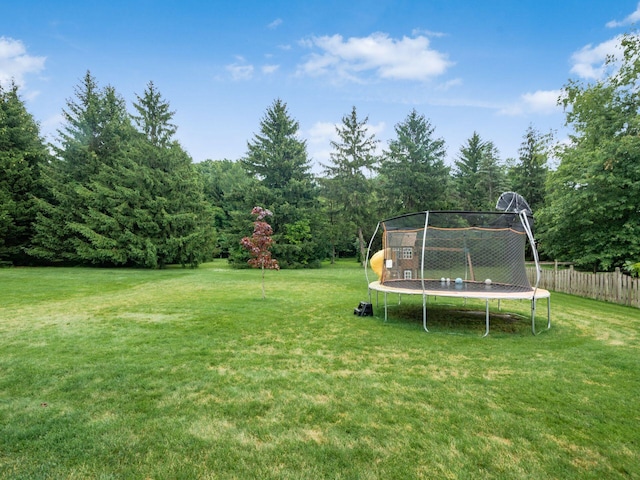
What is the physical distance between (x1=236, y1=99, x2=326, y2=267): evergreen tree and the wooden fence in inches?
575

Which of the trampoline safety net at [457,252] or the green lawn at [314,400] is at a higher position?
the trampoline safety net at [457,252]

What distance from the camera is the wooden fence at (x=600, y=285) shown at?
27.1ft

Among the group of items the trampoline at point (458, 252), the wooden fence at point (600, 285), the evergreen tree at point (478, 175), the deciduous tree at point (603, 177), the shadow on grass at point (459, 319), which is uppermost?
the evergreen tree at point (478, 175)

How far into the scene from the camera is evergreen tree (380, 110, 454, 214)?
2536cm

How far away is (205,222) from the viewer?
21.4 metres

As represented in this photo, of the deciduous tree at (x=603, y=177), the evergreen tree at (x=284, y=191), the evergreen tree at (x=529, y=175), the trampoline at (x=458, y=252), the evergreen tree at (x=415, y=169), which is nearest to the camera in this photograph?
the trampoline at (x=458, y=252)

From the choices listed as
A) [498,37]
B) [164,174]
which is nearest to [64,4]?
[164,174]

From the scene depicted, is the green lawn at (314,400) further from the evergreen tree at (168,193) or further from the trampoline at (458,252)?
the evergreen tree at (168,193)

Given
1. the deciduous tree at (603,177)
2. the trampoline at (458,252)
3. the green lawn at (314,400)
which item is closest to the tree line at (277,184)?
the deciduous tree at (603,177)

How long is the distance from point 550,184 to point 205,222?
18830 millimetres

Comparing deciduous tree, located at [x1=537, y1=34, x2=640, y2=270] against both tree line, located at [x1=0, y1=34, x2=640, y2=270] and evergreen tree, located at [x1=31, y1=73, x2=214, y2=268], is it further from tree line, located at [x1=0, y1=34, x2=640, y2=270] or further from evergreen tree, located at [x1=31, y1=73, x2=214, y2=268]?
evergreen tree, located at [x1=31, y1=73, x2=214, y2=268]

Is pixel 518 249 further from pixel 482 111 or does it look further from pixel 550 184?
pixel 482 111

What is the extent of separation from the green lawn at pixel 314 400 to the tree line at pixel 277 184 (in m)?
7.68

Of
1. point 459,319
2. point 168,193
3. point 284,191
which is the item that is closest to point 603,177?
point 459,319
